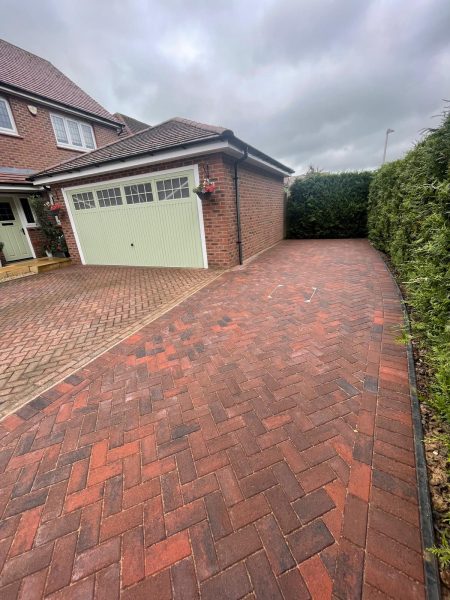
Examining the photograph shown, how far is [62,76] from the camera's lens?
12750 mm

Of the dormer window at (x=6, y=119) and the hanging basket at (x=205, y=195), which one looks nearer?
the hanging basket at (x=205, y=195)

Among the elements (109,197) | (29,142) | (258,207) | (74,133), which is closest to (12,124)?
(29,142)

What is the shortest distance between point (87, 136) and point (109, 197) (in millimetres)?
7215

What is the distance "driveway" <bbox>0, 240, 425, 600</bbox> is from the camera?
1.18m

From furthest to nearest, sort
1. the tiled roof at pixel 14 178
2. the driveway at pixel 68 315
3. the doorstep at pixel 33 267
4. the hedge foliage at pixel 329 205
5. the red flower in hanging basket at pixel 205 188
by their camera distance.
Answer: the hedge foliage at pixel 329 205
the tiled roof at pixel 14 178
the doorstep at pixel 33 267
the red flower in hanging basket at pixel 205 188
the driveway at pixel 68 315

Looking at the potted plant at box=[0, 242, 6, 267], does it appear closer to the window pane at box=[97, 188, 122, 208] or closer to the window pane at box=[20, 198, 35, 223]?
the window pane at box=[20, 198, 35, 223]

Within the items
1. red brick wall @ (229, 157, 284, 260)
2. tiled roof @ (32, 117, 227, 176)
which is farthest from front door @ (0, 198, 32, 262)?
red brick wall @ (229, 157, 284, 260)

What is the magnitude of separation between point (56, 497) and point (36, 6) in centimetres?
1091

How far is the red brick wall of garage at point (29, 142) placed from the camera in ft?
30.6

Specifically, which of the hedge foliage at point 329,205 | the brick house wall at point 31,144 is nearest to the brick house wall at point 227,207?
the hedge foliage at point 329,205

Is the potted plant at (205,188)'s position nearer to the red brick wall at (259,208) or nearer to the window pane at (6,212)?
the red brick wall at (259,208)

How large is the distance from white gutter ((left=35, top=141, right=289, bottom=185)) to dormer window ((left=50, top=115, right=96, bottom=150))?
4.35 metres

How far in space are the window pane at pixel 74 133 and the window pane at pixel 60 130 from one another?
0.31 metres

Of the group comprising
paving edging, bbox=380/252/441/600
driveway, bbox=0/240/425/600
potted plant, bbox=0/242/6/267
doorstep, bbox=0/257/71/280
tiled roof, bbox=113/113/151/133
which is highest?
tiled roof, bbox=113/113/151/133
